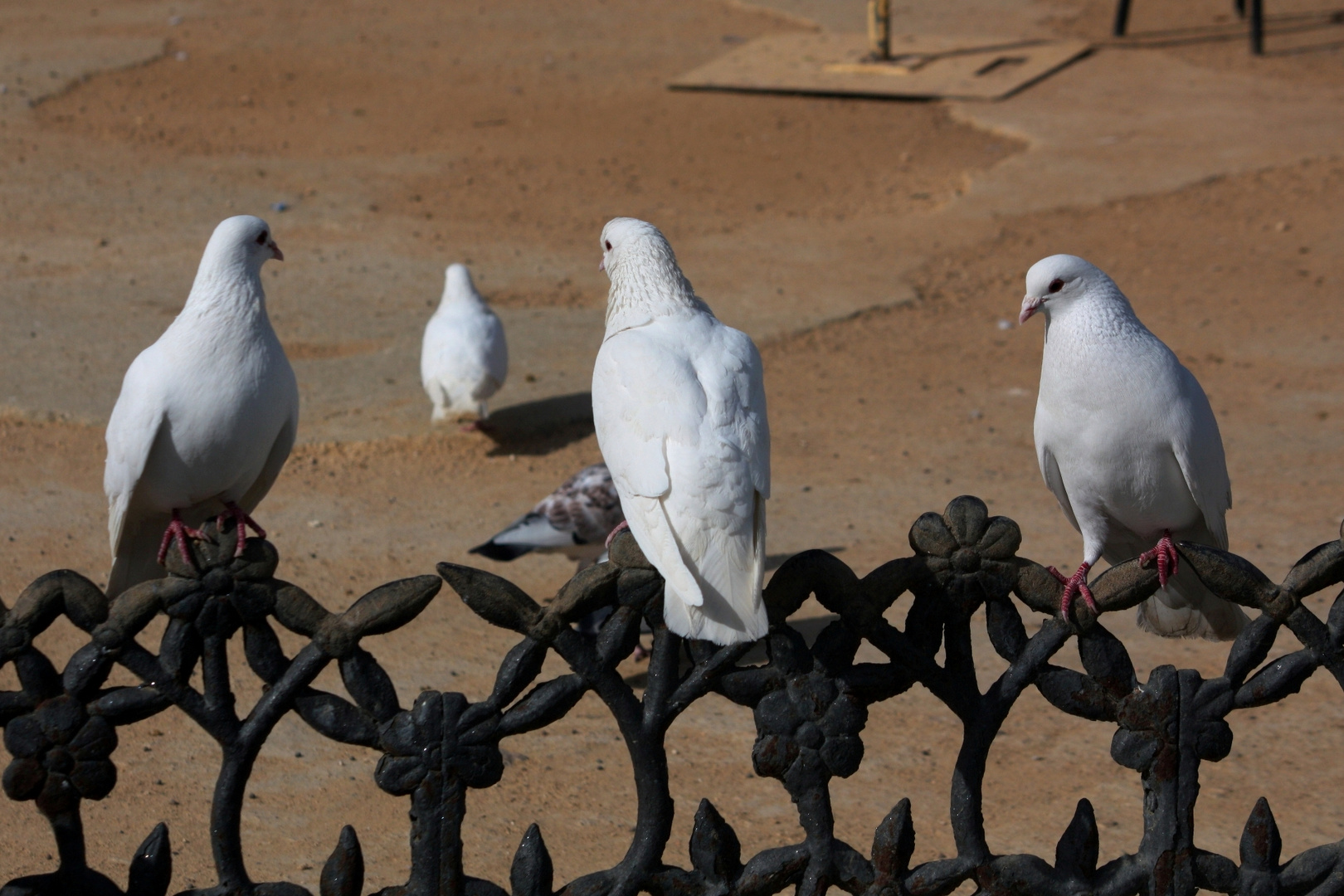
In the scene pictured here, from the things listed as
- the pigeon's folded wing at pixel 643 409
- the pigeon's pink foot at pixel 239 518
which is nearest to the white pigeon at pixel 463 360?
the pigeon's pink foot at pixel 239 518

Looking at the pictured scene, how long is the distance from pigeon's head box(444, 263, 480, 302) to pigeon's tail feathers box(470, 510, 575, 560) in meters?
2.04

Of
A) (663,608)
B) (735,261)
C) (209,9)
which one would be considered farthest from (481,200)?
(663,608)

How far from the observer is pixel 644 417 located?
2588 millimetres

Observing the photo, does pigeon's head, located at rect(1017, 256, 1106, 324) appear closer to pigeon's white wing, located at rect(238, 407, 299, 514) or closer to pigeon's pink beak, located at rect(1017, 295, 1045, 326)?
pigeon's pink beak, located at rect(1017, 295, 1045, 326)

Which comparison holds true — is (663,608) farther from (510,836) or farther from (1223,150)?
(1223,150)

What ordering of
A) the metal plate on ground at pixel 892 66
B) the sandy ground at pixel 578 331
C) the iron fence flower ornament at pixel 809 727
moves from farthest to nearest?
the metal plate on ground at pixel 892 66 < the sandy ground at pixel 578 331 < the iron fence flower ornament at pixel 809 727

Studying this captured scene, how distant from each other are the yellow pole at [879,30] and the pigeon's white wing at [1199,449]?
1079 centimetres

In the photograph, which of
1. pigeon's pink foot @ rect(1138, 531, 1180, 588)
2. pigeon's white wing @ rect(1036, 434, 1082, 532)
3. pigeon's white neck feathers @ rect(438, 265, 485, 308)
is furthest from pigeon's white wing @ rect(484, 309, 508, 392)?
pigeon's pink foot @ rect(1138, 531, 1180, 588)

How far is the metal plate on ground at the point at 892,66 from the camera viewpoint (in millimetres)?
12734

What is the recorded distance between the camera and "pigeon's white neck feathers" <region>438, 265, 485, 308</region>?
21.8 ft

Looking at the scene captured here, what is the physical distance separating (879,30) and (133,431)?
11.6 metres

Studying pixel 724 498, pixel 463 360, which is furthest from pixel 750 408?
pixel 463 360

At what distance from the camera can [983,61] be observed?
13.5 m

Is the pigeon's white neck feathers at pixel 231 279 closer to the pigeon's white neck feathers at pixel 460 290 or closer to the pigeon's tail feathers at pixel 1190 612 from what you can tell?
the pigeon's tail feathers at pixel 1190 612
